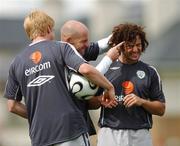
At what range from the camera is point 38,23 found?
27.2 ft

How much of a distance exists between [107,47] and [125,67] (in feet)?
0.91

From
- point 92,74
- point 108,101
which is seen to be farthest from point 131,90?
point 92,74

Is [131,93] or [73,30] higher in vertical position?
[73,30]

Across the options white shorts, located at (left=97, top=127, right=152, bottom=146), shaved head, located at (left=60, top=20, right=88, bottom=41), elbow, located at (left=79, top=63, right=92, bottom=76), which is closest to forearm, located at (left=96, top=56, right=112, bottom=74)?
shaved head, located at (left=60, top=20, right=88, bottom=41)

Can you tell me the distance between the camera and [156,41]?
60.3 m

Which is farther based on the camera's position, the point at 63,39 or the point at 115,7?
the point at 115,7

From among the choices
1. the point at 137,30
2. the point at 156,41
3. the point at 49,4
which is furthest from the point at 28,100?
the point at 49,4

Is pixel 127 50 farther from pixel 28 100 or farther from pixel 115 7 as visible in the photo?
pixel 115 7

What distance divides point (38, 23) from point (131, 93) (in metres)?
1.27

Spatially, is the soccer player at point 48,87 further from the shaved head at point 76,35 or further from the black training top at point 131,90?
the black training top at point 131,90

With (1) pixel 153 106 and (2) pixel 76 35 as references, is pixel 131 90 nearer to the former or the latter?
(1) pixel 153 106

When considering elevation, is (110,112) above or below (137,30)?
below

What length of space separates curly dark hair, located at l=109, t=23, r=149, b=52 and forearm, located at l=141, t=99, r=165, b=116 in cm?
56

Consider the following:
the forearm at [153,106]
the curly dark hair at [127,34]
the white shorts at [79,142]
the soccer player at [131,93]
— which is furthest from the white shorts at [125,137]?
the curly dark hair at [127,34]
